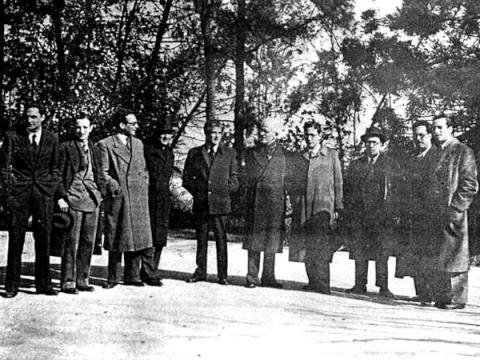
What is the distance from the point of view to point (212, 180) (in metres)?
7.08

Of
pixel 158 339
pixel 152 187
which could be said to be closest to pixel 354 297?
pixel 152 187

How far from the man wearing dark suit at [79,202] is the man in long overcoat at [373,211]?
2.53m

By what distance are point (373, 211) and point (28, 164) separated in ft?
10.8

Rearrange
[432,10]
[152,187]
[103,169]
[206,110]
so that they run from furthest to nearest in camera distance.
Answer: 1. [206,110]
2. [432,10]
3. [152,187]
4. [103,169]

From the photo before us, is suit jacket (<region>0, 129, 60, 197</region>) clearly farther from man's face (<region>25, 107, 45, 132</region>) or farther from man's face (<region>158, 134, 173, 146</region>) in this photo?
man's face (<region>158, 134, 173, 146</region>)

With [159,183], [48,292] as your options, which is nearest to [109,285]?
[48,292]

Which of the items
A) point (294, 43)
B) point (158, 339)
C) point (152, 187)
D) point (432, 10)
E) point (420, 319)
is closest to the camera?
point (158, 339)

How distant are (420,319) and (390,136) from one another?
173 inches

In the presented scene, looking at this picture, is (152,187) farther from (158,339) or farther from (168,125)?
(158,339)

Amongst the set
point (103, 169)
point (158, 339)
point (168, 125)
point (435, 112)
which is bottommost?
point (158, 339)

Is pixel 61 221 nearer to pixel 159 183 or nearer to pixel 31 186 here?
pixel 31 186

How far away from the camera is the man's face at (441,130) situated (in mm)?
6281

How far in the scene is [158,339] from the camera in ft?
14.4

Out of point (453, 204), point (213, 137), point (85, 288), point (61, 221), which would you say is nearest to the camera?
point (61, 221)
